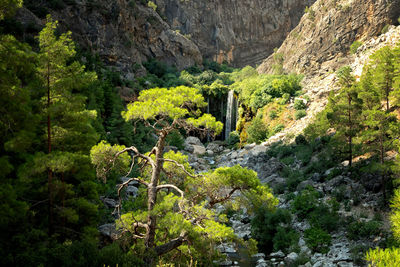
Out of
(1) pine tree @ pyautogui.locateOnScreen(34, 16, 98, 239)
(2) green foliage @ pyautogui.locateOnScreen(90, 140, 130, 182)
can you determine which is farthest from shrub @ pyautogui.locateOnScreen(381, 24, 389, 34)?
(2) green foliage @ pyautogui.locateOnScreen(90, 140, 130, 182)

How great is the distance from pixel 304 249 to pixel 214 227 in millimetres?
6887

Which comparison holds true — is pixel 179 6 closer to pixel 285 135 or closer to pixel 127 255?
pixel 285 135

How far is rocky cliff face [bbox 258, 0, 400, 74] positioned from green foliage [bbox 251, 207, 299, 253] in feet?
88.1

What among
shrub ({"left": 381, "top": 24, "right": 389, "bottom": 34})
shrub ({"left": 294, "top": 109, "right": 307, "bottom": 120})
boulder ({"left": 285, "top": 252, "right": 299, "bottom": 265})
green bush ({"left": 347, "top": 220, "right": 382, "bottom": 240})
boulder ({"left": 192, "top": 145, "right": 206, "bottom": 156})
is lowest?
boulder ({"left": 285, "top": 252, "right": 299, "bottom": 265})

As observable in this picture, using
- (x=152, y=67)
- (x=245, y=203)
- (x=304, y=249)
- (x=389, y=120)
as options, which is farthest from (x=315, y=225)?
(x=152, y=67)

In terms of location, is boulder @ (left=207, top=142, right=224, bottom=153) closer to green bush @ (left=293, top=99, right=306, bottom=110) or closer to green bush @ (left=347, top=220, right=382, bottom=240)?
green bush @ (left=293, top=99, right=306, bottom=110)

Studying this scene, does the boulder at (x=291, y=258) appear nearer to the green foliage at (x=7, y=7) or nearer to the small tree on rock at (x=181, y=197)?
the small tree on rock at (x=181, y=197)

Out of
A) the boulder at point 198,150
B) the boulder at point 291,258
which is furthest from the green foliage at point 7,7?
the boulder at point 198,150

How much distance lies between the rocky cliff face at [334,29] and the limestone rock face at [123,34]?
21.2m

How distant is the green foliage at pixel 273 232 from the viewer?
12195 mm

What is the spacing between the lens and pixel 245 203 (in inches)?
305

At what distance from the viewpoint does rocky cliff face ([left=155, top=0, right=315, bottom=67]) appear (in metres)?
63.9

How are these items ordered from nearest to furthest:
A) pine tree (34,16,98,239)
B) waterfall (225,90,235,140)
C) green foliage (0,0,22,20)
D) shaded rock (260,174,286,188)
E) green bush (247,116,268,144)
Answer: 1. green foliage (0,0,22,20)
2. pine tree (34,16,98,239)
3. shaded rock (260,174,286,188)
4. green bush (247,116,268,144)
5. waterfall (225,90,235,140)

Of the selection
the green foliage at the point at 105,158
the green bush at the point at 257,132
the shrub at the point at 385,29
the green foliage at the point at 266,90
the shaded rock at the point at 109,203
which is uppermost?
the shrub at the point at 385,29
